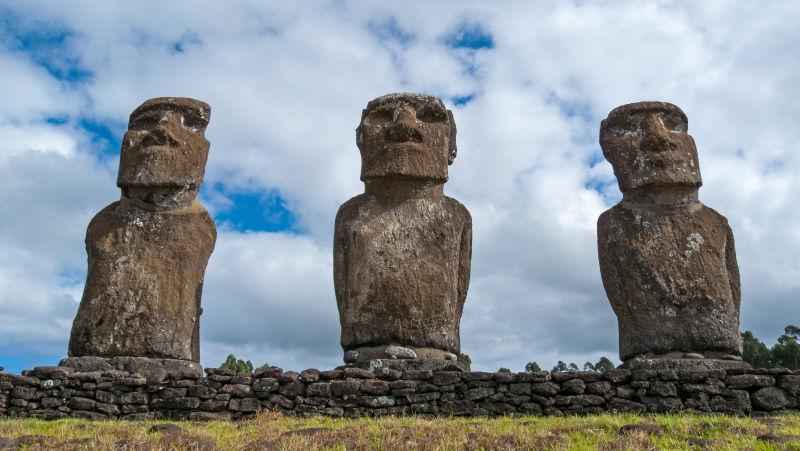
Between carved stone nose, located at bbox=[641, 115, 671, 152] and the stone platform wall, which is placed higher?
carved stone nose, located at bbox=[641, 115, 671, 152]

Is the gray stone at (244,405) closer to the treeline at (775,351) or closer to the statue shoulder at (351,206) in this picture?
the statue shoulder at (351,206)

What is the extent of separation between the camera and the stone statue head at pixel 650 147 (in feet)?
36.9

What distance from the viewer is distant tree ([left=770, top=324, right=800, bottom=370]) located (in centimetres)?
2472

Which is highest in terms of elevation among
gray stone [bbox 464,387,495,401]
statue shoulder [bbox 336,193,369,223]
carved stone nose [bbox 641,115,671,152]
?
carved stone nose [bbox 641,115,671,152]

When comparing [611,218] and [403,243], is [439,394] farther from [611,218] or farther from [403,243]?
[611,218]

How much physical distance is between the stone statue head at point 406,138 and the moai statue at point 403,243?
1 cm

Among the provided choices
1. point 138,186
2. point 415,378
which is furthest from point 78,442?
point 138,186

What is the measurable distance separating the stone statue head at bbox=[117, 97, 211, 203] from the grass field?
3654 mm

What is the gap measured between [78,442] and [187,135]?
5683 mm

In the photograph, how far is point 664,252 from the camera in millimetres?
10859

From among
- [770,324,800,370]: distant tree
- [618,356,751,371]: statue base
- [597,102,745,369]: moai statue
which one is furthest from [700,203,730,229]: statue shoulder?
[770,324,800,370]: distant tree

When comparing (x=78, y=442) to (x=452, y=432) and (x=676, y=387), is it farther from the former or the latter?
(x=676, y=387)

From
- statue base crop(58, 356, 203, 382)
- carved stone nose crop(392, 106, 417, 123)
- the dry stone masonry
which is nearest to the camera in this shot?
→ the dry stone masonry

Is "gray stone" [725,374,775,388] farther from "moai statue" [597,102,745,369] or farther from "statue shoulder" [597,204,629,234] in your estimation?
"statue shoulder" [597,204,629,234]
